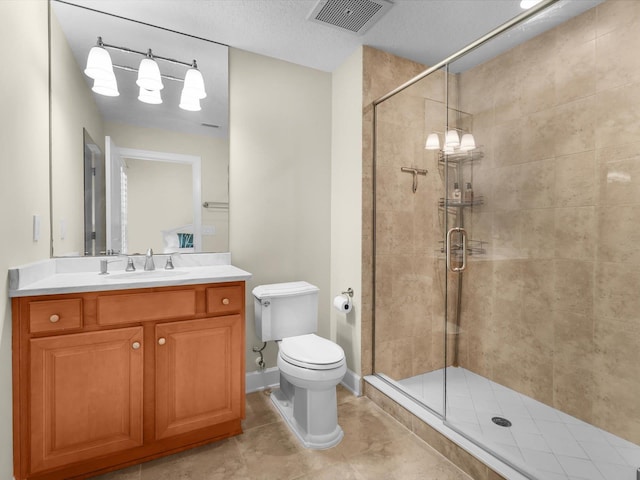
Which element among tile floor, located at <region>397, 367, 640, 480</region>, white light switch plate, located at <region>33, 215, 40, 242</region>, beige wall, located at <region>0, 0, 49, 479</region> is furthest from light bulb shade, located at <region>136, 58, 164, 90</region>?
tile floor, located at <region>397, 367, 640, 480</region>

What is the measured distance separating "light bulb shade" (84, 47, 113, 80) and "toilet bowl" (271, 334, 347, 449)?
1894mm

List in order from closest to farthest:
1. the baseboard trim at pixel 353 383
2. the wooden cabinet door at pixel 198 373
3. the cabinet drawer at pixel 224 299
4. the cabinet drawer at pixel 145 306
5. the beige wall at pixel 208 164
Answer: the cabinet drawer at pixel 145 306 < the wooden cabinet door at pixel 198 373 < the cabinet drawer at pixel 224 299 < the beige wall at pixel 208 164 < the baseboard trim at pixel 353 383

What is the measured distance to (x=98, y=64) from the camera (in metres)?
1.86

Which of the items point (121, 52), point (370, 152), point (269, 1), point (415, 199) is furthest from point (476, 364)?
point (121, 52)

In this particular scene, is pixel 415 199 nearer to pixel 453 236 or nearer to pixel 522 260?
pixel 453 236

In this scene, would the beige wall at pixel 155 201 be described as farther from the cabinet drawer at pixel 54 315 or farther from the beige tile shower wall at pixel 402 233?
the beige tile shower wall at pixel 402 233

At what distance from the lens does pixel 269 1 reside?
1803mm

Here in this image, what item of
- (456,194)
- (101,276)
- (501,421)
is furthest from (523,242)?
(101,276)

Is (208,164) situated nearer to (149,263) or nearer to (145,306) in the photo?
(149,263)

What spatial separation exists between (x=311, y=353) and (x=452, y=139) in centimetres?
167

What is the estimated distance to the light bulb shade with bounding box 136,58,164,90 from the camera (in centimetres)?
197

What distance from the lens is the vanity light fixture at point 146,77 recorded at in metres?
1.87

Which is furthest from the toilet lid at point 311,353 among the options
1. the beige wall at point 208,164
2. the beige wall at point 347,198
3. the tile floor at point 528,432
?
the beige wall at point 208,164

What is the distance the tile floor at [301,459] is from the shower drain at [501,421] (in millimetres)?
423
